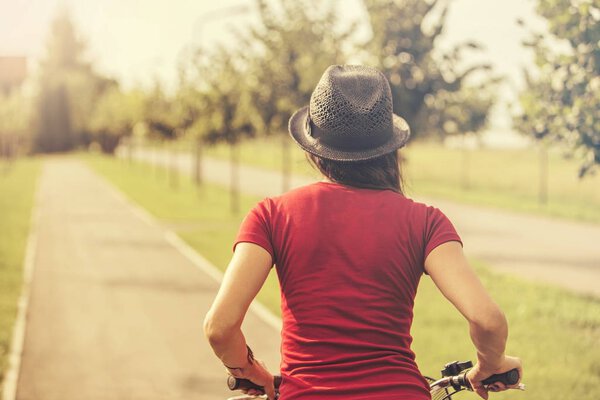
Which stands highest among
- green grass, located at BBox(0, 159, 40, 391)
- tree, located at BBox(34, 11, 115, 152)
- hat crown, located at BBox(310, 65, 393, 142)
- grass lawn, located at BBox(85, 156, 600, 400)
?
hat crown, located at BBox(310, 65, 393, 142)

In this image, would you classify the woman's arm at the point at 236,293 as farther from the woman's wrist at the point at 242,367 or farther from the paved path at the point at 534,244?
the paved path at the point at 534,244

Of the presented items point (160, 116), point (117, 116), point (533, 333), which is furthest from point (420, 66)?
point (117, 116)

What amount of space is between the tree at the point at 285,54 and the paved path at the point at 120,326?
3.20 meters

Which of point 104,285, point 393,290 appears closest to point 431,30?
point 104,285

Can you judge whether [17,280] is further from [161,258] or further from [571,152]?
[571,152]

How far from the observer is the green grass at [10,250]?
10.0 m

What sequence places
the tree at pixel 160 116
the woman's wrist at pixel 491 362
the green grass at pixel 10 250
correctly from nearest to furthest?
the woman's wrist at pixel 491 362, the green grass at pixel 10 250, the tree at pixel 160 116

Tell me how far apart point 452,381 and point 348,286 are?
2.06ft

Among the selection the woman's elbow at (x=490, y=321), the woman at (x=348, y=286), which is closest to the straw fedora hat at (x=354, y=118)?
the woman at (x=348, y=286)

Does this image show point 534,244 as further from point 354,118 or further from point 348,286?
point 348,286

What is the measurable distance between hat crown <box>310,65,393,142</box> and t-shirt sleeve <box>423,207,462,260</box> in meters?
0.32

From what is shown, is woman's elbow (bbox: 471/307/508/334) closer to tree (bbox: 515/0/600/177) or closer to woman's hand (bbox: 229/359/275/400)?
woman's hand (bbox: 229/359/275/400)

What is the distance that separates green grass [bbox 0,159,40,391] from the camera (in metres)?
10.0

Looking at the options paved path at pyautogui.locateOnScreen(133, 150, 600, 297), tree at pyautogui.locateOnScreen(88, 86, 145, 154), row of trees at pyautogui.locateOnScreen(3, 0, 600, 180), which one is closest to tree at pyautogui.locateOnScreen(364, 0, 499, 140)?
row of trees at pyautogui.locateOnScreen(3, 0, 600, 180)
